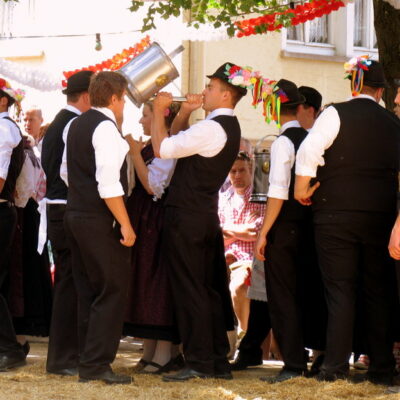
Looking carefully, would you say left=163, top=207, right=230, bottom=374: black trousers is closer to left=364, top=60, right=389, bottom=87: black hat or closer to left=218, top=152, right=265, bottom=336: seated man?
left=364, top=60, right=389, bottom=87: black hat

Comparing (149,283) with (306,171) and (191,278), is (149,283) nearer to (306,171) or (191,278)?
(191,278)

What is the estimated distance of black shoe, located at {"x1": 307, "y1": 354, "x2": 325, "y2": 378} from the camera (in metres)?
6.40

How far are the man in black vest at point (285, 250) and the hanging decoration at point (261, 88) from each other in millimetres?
252

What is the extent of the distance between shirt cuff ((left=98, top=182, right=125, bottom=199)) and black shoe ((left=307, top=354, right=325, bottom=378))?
166 centimetres

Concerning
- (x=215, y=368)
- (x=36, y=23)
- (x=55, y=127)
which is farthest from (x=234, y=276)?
(x=36, y=23)

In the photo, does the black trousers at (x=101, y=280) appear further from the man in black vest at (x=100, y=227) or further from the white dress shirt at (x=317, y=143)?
the white dress shirt at (x=317, y=143)

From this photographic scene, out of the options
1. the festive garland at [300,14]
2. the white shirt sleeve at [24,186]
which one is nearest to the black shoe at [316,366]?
the white shirt sleeve at [24,186]

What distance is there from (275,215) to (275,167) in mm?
290

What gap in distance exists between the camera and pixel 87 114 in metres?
6.06

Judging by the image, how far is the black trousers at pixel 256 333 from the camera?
7031 mm

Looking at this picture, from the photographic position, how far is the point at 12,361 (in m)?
6.75

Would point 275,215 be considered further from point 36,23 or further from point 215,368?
point 36,23

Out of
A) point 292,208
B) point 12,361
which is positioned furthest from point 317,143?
point 12,361

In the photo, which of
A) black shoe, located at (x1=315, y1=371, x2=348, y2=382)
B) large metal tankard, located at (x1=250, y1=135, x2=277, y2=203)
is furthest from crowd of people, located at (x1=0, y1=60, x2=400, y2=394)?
large metal tankard, located at (x1=250, y1=135, x2=277, y2=203)
